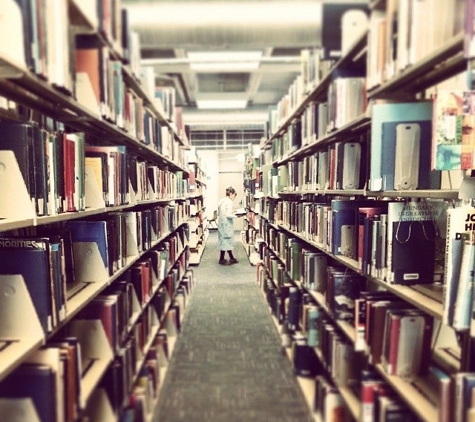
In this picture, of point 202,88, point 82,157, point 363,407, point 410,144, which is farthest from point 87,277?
point 202,88

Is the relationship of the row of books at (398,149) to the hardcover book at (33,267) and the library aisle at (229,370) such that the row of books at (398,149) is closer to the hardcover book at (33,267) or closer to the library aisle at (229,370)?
the hardcover book at (33,267)

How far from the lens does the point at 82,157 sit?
1.75 m

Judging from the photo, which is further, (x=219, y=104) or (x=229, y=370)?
(x=219, y=104)

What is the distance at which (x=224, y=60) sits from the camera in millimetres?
5262

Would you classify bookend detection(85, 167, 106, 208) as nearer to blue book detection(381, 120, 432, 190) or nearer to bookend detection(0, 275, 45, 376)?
bookend detection(0, 275, 45, 376)

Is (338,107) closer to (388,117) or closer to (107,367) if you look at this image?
(388,117)

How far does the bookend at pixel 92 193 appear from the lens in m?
1.98

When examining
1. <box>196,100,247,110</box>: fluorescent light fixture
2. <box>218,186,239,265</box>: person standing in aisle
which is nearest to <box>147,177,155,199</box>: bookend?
<box>218,186,239,265</box>: person standing in aisle

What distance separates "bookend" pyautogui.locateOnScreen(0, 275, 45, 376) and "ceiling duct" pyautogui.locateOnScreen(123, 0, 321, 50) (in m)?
2.64

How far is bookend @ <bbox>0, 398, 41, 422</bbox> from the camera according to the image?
4.18 feet

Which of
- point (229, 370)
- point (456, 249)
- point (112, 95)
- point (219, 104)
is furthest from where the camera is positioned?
point (219, 104)

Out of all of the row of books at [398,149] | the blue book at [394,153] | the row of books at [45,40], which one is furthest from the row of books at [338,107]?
the row of books at [45,40]

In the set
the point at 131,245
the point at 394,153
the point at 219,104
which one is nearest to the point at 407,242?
the point at 394,153

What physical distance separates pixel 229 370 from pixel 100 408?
5.30 ft
